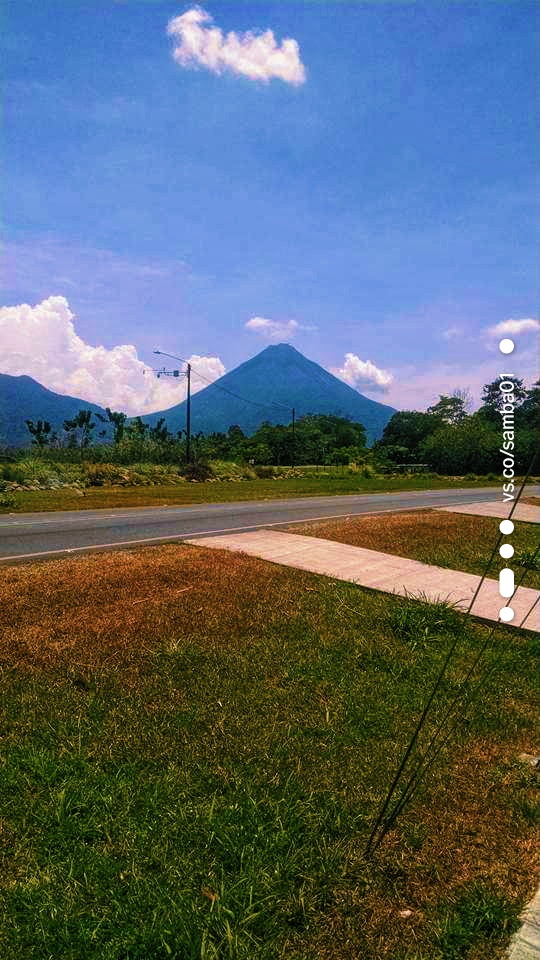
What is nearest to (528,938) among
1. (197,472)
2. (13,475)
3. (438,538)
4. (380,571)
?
(380,571)

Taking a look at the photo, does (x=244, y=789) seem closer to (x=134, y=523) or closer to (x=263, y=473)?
(x=134, y=523)

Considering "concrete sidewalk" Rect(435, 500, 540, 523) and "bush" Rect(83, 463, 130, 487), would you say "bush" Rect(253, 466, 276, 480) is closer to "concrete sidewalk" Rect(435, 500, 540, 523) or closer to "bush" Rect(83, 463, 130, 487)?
"bush" Rect(83, 463, 130, 487)

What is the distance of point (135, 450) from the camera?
30812mm

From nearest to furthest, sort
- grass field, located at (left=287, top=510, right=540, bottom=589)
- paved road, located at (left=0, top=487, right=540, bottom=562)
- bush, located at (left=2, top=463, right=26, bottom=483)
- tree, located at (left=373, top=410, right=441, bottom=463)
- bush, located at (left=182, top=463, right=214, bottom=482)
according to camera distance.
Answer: grass field, located at (left=287, top=510, right=540, bottom=589) < paved road, located at (left=0, top=487, right=540, bottom=562) < bush, located at (left=2, top=463, right=26, bottom=483) < bush, located at (left=182, top=463, right=214, bottom=482) < tree, located at (left=373, top=410, right=441, bottom=463)

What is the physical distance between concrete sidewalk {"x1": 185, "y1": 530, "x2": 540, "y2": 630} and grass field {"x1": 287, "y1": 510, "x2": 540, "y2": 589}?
1.25 ft

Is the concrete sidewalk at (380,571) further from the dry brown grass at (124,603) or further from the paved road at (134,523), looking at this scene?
the paved road at (134,523)

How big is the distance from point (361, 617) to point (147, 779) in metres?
2.82

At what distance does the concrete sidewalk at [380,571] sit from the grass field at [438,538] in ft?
1.25

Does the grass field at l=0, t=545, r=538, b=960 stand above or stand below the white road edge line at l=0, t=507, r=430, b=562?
below

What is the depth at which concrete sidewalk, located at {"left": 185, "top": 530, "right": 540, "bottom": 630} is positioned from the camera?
5539mm

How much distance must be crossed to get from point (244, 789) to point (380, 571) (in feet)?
14.0

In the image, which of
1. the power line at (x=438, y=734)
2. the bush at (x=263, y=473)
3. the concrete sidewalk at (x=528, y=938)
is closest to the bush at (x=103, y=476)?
the bush at (x=263, y=473)

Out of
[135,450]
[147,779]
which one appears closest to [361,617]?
[147,779]

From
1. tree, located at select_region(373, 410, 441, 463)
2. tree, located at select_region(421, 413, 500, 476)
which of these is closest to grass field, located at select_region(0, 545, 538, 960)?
tree, located at select_region(421, 413, 500, 476)
